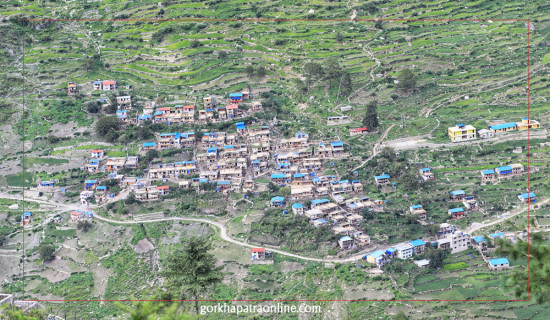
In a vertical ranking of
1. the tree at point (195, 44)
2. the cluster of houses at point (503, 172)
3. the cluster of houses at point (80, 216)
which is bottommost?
the cluster of houses at point (80, 216)

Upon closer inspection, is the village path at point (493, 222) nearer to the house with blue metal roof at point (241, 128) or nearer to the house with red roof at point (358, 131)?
the house with red roof at point (358, 131)

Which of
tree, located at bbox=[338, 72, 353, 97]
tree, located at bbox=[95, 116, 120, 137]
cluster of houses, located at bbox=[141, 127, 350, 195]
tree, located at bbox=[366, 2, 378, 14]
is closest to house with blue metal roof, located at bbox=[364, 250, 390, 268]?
cluster of houses, located at bbox=[141, 127, 350, 195]

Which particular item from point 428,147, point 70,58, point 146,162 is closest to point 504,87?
point 428,147

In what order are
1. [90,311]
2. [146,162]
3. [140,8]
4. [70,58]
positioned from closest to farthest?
[90,311], [146,162], [70,58], [140,8]

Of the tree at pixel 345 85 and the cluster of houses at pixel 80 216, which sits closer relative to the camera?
the cluster of houses at pixel 80 216

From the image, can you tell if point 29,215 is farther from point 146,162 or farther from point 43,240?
point 146,162

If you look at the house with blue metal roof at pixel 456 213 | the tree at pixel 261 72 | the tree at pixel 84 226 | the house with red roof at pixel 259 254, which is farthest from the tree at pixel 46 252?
the house with blue metal roof at pixel 456 213

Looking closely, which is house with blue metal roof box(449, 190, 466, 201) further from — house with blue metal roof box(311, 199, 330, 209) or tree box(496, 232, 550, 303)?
tree box(496, 232, 550, 303)
